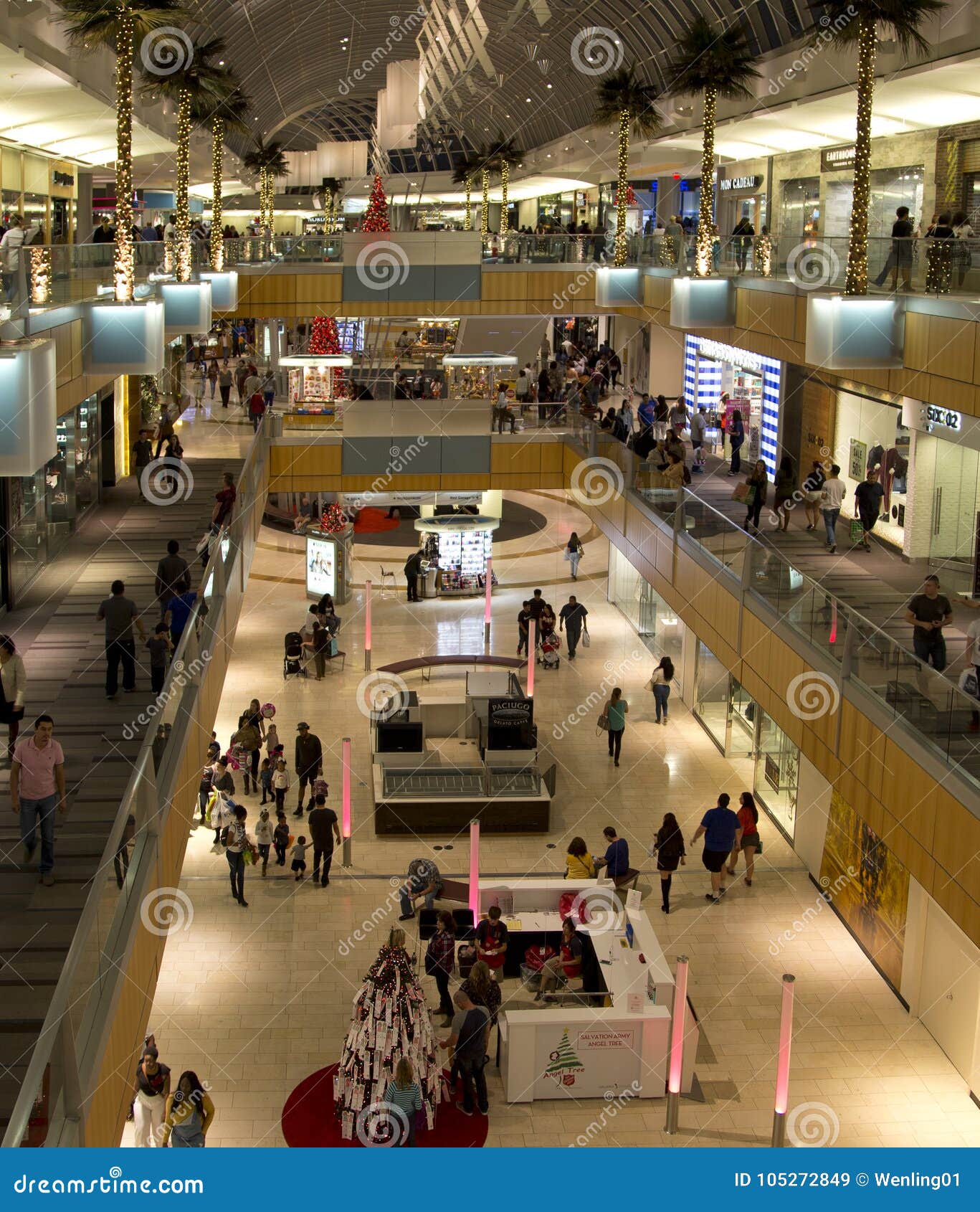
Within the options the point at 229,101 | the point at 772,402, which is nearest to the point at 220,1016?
the point at 772,402

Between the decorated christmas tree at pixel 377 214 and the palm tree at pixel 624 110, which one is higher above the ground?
the palm tree at pixel 624 110

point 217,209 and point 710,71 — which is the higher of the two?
point 710,71

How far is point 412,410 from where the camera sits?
38.0 meters

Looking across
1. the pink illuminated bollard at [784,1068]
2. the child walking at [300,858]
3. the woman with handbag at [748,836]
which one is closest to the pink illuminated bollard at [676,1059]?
the pink illuminated bollard at [784,1068]

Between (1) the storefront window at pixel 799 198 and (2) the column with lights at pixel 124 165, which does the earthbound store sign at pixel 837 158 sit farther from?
(2) the column with lights at pixel 124 165

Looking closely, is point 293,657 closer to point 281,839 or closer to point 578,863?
point 281,839

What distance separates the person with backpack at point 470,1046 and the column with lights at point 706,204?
17.9 meters

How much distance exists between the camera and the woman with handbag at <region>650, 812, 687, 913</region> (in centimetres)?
1992

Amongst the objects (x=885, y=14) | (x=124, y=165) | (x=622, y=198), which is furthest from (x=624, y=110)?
(x=124, y=165)

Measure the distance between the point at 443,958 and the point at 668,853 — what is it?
4455 mm

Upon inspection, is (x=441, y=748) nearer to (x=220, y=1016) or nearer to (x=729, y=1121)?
(x=220, y=1016)

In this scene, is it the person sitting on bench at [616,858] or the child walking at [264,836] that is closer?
the person sitting on bench at [616,858]

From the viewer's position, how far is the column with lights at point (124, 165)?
812 inches

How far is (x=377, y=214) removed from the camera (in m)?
40.3
